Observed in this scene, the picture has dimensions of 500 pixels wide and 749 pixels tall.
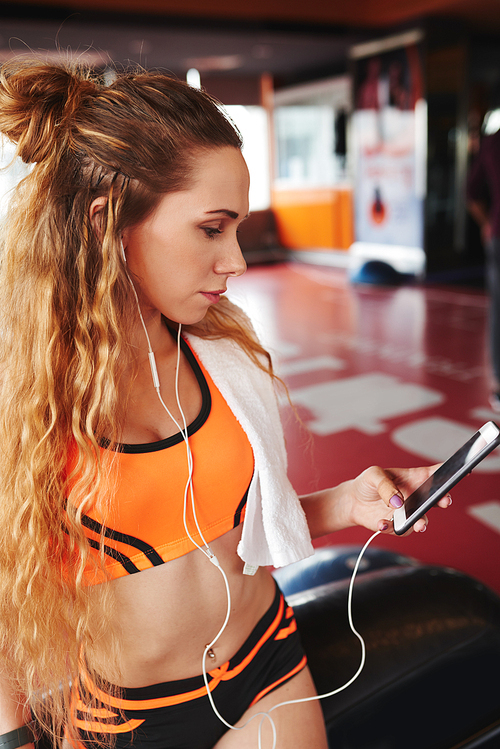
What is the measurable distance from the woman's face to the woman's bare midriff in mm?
364

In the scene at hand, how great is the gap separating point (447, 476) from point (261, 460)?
29 cm

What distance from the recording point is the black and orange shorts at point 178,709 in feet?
3.04

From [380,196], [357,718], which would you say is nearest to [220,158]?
[357,718]

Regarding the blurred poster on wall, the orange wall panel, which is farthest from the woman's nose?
the orange wall panel

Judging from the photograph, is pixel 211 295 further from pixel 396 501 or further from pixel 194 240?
pixel 396 501

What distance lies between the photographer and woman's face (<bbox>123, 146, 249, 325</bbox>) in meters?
0.82

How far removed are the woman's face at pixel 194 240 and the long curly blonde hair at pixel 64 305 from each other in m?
0.02

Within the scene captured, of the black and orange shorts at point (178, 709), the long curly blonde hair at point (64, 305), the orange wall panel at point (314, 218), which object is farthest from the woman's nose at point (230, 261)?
the orange wall panel at point (314, 218)

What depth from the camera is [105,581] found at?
87 centimetres

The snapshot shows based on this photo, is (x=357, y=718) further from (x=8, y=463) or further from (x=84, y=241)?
(x=84, y=241)

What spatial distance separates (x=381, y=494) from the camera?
92 centimetres

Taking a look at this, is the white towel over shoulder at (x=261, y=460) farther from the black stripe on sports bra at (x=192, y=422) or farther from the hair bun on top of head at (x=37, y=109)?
the hair bun on top of head at (x=37, y=109)

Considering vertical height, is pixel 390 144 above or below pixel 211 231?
above

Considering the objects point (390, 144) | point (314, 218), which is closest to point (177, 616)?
point (390, 144)
